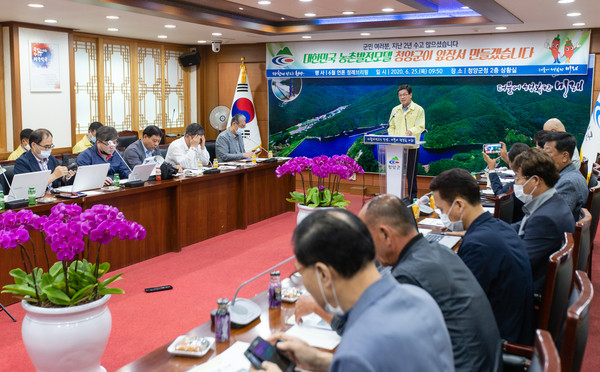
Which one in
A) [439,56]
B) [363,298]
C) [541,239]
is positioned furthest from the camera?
[439,56]

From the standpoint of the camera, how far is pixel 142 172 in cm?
580

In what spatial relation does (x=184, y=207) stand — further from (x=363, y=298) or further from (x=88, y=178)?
(x=363, y=298)

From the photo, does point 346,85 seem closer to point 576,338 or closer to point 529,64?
point 529,64

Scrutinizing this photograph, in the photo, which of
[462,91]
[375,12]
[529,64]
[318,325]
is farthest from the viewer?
[462,91]

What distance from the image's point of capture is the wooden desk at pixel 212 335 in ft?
6.56

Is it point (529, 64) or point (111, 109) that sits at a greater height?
point (529, 64)

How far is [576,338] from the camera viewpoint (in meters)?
1.72

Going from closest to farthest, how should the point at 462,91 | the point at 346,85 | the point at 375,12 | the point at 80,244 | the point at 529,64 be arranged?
1. the point at 80,244
2. the point at 375,12
3. the point at 529,64
4. the point at 462,91
5. the point at 346,85

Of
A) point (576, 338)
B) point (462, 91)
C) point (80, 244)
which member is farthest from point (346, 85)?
point (576, 338)

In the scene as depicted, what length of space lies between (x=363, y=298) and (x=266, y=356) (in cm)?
40

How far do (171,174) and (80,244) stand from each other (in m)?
3.45

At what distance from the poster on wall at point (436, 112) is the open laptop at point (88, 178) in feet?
17.4

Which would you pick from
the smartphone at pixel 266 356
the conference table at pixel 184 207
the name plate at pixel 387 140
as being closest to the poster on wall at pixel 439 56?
the conference table at pixel 184 207

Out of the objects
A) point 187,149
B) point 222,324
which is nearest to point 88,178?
point 187,149
